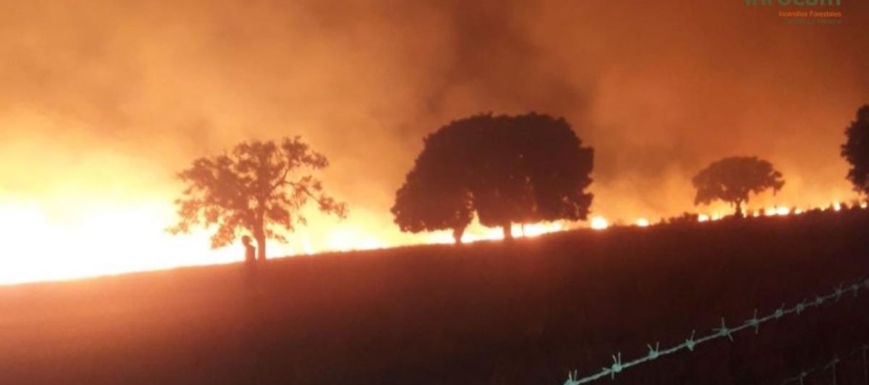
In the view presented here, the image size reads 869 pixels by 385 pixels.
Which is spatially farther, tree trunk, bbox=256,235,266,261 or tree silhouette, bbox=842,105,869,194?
tree silhouette, bbox=842,105,869,194

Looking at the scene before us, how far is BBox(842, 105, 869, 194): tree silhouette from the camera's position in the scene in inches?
2876

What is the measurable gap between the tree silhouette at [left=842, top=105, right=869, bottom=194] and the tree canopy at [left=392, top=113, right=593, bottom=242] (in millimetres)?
25312

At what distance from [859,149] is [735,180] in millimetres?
29839

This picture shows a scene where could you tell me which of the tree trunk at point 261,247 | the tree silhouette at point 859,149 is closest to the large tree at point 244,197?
the tree trunk at point 261,247

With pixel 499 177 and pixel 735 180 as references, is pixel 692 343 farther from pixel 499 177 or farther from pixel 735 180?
pixel 735 180

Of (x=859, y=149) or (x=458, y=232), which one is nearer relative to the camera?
(x=458, y=232)

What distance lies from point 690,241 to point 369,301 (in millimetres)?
15586

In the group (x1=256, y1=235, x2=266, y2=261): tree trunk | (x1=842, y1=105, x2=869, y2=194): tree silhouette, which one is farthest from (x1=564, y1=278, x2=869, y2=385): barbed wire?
(x1=842, y1=105, x2=869, y2=194): tree silhouette

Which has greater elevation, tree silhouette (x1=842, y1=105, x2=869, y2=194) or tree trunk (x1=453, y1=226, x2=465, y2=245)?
tree silhouette (x1=842, y1=105, x2=869, y2=194)

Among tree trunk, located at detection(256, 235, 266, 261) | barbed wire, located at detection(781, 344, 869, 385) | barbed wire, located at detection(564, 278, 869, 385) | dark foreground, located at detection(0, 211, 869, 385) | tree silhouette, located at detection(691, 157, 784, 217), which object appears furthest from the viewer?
tree silhouette, located at detection(691, 157, 784, 217)

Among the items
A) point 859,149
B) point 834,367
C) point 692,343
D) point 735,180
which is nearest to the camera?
point 834,367

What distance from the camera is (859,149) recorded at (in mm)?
73562

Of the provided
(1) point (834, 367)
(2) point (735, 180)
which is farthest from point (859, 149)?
(1) point (834, 367)

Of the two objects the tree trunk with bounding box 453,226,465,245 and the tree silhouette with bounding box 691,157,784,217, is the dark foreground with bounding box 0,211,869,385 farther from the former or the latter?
the tree silhouette with bounding box 691,157,784,217
